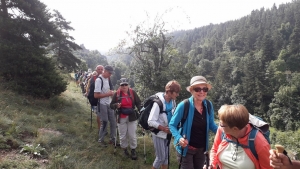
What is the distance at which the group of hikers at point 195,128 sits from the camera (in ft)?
6.28

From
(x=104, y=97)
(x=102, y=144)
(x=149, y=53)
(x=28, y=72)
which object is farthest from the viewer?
(x=149, y=53)

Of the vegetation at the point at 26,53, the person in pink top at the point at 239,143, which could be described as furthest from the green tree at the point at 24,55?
the person in pink top at the point at 239,143

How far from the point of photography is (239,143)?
201 centimetres

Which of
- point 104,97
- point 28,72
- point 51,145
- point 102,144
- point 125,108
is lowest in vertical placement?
point 102,144

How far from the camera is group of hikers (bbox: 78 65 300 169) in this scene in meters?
1.91

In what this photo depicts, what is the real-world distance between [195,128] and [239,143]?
1034 millimetres

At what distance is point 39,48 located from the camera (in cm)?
969

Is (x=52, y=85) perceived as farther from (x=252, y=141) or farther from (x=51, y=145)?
(x=252, y=141)

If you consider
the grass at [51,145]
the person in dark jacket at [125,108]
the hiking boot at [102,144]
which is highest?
the person in dark jacket at [125,108]

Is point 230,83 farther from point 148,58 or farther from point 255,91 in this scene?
point 148,58

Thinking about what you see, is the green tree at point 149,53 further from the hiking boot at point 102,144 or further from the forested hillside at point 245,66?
the hiking boot at point 102,144

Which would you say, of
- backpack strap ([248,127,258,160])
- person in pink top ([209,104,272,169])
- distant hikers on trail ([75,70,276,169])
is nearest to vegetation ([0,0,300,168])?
distant hikers on trail ([75,70,276,169])

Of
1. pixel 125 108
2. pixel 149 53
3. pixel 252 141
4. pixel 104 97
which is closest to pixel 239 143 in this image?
pixel 252 141

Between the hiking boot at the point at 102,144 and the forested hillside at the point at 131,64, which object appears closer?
the hiking boot at the point at 102,144
